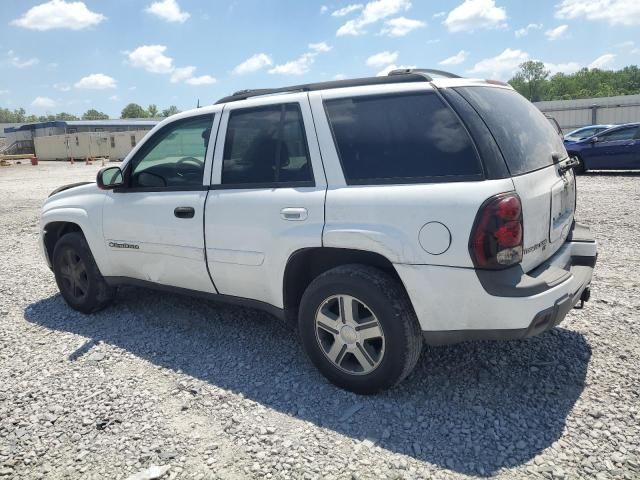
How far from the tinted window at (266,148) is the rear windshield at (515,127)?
1061 millimetres

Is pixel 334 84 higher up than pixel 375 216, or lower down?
higher up

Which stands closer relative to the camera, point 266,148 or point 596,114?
point 266,148

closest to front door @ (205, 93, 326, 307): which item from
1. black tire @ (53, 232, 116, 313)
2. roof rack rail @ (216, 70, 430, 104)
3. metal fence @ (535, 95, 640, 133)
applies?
roof rack rail @ (216, 70, 430, 104)

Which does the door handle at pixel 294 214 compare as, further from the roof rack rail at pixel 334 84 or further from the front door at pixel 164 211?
the roof rack rail at pixel 334 84

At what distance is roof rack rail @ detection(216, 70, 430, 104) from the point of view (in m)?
3.05

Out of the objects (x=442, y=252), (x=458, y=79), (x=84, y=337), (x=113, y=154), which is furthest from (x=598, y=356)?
(x=113, y=154)

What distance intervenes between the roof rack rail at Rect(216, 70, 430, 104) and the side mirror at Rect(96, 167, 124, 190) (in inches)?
42.4

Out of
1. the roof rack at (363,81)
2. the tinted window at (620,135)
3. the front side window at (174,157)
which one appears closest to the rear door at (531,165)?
the roof rack at (363,81)

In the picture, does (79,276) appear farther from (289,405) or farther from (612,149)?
(612,149)

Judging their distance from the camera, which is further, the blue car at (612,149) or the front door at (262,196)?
the blue car at (612,149)

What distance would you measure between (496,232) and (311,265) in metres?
1.27

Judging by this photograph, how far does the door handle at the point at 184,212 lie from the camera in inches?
145

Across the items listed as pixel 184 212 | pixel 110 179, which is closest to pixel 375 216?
pixel 184 212

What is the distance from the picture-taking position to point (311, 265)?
133 inches
